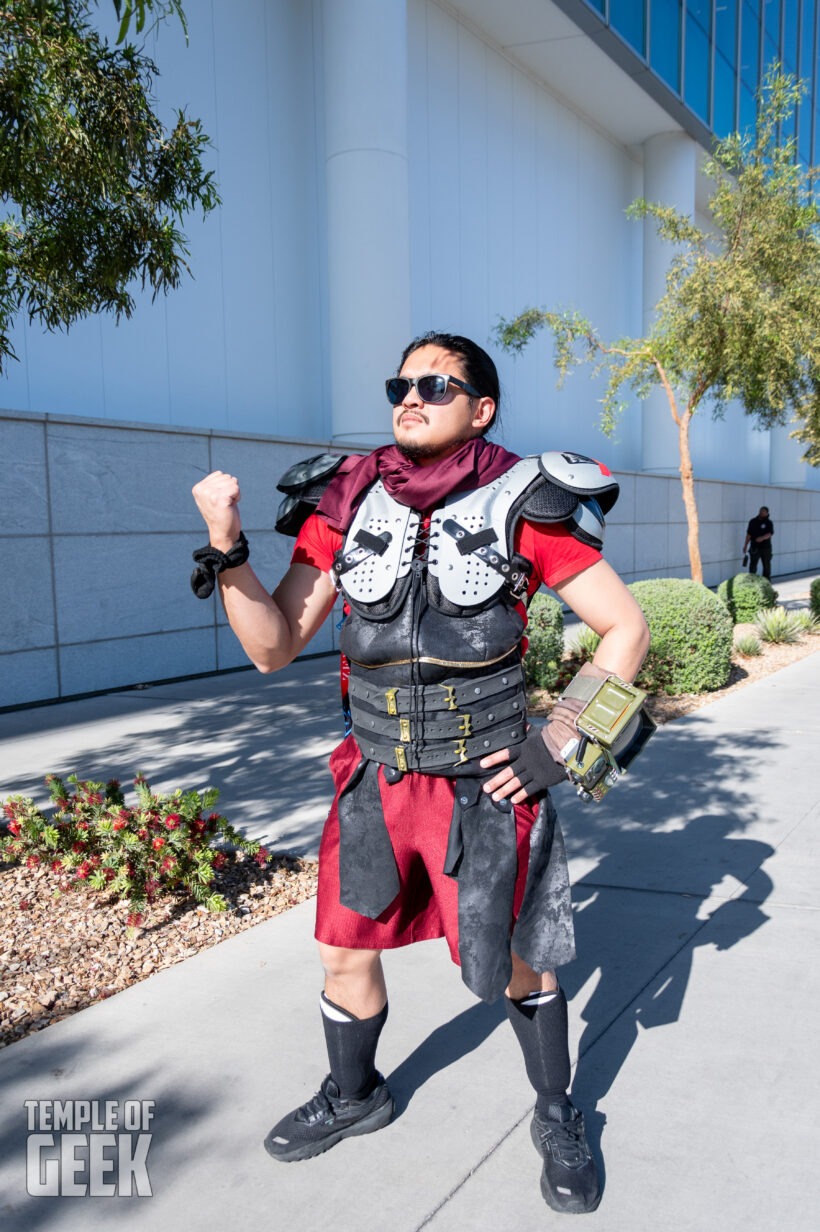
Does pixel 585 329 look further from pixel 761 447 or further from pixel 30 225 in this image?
pixel 761 447

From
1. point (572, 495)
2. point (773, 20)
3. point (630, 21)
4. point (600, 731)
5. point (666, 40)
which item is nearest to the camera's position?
point (600, 731)

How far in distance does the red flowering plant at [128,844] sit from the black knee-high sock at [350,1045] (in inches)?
57.5

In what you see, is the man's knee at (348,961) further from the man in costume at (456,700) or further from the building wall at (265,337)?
the building wall at (265,337)

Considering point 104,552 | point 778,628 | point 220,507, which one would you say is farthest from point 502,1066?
point 778,628

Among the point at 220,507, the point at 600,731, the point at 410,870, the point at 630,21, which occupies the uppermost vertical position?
the point at 630,21

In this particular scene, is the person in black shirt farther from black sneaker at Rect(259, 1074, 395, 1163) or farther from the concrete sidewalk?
black sneaker at Rect(259, 1074, 395, 1163)

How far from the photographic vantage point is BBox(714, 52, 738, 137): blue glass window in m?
21.4

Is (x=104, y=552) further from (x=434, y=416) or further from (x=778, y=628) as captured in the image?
(x=778, y=628)

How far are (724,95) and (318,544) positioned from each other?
917 inches

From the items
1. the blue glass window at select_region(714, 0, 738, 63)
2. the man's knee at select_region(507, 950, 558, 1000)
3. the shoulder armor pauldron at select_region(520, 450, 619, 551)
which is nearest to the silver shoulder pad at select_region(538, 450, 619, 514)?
the shoulder armor pauldron at select_region(520, 450, 619, 551)

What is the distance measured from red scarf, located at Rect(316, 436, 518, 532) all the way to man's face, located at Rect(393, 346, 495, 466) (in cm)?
3

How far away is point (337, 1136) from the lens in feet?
8.20

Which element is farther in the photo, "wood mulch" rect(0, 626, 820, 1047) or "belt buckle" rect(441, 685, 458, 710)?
"wood mulch" rect(0, 626, 820, 1047)

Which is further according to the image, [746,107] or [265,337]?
[746,107]
